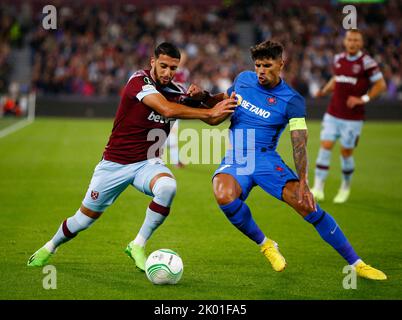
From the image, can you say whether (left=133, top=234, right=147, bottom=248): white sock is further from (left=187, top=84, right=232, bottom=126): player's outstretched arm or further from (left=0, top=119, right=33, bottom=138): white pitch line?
(left=0, top=119, right=33, bottom=138): white pitch line

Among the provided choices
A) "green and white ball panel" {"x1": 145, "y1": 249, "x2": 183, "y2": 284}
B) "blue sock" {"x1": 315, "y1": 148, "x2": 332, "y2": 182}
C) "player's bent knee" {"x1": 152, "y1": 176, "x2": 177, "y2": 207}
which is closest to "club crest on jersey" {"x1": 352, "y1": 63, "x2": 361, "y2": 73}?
"blue sock" {"x1": 315, "y1": 148, "x2": 332, "y2": 182}

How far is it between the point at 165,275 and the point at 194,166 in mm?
10560

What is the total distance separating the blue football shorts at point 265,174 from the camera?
7383 millimetres

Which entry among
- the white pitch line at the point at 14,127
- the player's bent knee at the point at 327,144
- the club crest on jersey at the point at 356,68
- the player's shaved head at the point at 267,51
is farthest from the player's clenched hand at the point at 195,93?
the white pitch line at the point at 14,127

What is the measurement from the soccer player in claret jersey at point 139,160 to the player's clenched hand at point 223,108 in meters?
0.05

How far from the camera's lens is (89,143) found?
2125 centimetres

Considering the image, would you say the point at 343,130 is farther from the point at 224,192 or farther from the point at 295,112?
the point at 224,192

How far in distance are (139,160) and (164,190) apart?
51 cm

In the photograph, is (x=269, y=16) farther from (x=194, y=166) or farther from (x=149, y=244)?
(x=149, y=244)

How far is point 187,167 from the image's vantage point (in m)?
17.1

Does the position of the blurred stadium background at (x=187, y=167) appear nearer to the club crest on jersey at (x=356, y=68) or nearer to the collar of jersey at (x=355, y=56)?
the club crest on jersey at (x=356, y=68)

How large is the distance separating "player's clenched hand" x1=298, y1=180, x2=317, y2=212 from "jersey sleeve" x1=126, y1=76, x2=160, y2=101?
1.69 metres

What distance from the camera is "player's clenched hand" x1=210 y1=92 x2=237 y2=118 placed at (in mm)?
7137

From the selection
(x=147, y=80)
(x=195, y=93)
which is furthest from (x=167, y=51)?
(x=195, y=93)
